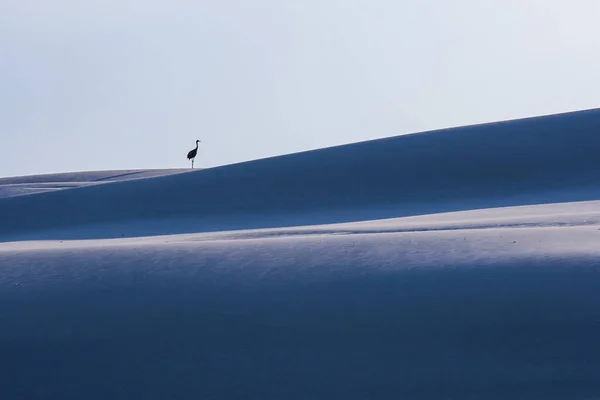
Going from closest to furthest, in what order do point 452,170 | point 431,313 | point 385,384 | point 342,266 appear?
point 385,384, point 431,313, point 342,266, point 452,170

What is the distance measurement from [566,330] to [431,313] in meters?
1.28

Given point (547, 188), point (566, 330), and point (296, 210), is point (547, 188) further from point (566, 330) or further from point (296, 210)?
point (566, 330)

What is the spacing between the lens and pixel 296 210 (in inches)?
731

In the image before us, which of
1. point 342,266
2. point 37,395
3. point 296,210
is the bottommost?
point 37,395

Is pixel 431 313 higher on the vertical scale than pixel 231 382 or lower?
higher

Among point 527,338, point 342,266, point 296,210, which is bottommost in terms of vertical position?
point 527,338

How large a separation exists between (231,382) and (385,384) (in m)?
1.37

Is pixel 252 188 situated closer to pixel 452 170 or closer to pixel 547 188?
pixel 452 170

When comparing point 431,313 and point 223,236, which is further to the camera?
point 223,236

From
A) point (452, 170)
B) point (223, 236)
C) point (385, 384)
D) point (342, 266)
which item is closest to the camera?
point (385, 384)

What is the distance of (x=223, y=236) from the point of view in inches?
553

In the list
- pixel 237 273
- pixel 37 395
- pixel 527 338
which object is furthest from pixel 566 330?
pixel 37 395

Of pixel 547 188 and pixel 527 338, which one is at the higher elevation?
pixel 547 188

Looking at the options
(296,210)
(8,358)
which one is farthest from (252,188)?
(8,358)
